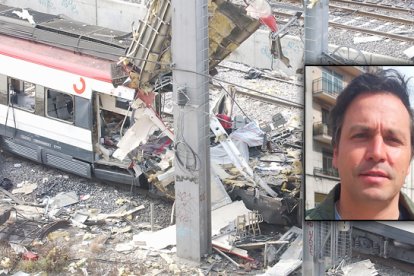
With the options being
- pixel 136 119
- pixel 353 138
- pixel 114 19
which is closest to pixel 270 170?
pixel 136 119

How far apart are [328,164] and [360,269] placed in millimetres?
4593

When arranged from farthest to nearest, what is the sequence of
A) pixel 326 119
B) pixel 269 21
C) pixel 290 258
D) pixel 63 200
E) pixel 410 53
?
pixel 410 53, pixel 63 200, pixel 290 258, pixel 269 21, pixel 326 119

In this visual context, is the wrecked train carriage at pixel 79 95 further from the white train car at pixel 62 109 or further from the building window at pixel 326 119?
the building window at pixel 326 119

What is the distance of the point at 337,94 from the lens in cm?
772

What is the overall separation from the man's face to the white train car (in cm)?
704

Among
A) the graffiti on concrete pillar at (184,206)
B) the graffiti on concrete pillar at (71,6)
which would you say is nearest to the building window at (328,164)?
the graffiti on concrete pillar at (184,206)

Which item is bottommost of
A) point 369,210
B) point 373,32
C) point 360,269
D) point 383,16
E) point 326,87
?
point 360,269

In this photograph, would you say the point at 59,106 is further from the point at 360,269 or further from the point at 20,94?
the point at 360,269

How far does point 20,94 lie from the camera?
16.5m

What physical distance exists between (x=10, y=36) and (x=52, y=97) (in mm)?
1749

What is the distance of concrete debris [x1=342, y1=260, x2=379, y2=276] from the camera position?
39.4 ft

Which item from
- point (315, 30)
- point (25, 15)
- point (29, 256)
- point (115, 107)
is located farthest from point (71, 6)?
point (315, 30)

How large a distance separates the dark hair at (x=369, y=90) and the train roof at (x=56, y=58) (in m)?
7.46

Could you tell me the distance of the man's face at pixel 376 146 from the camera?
24.9ft
